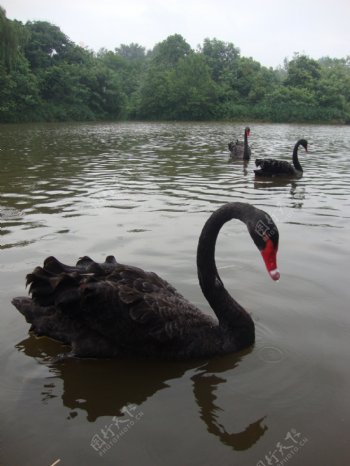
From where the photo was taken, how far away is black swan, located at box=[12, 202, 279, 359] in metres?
2.71

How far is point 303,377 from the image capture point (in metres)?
2.66

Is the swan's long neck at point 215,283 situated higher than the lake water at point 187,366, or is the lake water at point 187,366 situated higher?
the swan's long neck at point 215,283

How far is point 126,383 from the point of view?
2656mm

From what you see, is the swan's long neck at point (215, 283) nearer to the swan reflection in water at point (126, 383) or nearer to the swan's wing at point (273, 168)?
the swan reflection in water at point (126, 383)

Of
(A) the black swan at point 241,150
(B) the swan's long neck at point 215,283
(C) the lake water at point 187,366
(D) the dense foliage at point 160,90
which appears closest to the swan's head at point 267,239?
(B) the swan's long neck at point 215,283

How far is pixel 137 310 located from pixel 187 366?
1.54 feet

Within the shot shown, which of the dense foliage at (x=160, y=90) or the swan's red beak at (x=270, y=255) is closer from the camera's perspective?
the swan's red beak at (x=270, y=255)

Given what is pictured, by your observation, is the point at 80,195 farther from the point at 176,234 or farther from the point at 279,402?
the point at 279,402

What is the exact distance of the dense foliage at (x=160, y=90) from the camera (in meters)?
39.8

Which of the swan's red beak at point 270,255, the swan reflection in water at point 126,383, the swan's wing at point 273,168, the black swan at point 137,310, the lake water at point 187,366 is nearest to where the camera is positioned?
the lake water at point 187,366

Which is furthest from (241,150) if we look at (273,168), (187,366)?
(187,366)

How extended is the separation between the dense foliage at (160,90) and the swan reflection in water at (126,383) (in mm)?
35874

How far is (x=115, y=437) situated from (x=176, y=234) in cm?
316

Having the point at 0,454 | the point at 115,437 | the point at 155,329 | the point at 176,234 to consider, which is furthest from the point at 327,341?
the point at 176,234
